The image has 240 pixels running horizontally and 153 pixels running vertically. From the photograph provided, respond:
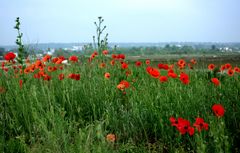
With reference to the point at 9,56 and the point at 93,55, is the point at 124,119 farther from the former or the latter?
the point at 93,55

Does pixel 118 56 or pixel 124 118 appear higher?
pixel 118 56

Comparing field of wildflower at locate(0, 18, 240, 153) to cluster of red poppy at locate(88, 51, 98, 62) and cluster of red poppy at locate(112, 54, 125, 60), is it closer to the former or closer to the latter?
cluster of red poppy at locate(88, 51, 98, 62)

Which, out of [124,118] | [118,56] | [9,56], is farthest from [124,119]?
[118,56]

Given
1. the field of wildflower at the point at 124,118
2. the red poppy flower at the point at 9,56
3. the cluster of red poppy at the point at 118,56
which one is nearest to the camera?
the field of wildflower at the point at 124,118

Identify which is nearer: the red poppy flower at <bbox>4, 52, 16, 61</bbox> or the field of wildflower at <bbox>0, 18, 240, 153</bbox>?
the field of wildflower at <bbox>0, 18, 240, 153</bbox>

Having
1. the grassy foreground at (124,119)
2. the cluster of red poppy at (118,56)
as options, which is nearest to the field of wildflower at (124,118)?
the grassy foreground at (124,119)

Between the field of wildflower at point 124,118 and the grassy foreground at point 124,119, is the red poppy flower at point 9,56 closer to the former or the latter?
the field of wildflower at point 124,118

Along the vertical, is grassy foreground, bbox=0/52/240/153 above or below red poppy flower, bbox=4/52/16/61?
below

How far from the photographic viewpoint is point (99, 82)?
4172 millimetres

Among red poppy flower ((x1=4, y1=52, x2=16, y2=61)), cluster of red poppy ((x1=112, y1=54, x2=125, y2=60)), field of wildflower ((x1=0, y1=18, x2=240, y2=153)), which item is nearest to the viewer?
field of wildflower ((x1=0, y1=18, x2=240, y2=153))

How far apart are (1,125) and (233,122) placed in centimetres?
239

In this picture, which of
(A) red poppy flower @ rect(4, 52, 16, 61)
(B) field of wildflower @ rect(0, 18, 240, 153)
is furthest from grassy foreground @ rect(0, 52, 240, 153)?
(A) red poppy flower @ rect(4, 52, 16, 61)

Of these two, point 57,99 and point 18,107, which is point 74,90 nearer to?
point 57,99

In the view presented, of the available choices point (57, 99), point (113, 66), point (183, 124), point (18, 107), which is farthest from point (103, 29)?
point (183, 124)
